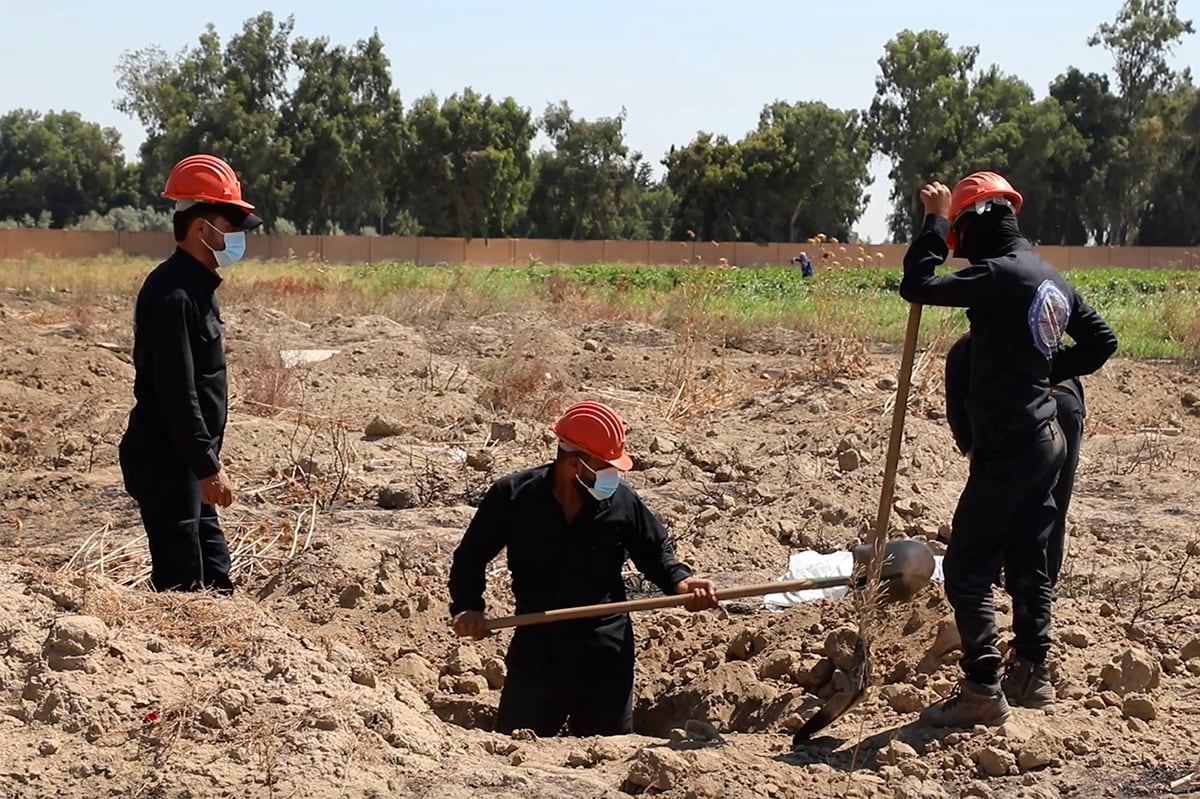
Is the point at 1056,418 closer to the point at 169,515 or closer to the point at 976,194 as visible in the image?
the point at 976,194

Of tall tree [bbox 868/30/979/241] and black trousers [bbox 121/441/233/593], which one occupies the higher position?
tall tree [bbox 868/30/979/241]

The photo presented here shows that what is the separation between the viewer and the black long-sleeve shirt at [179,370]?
4.58 m

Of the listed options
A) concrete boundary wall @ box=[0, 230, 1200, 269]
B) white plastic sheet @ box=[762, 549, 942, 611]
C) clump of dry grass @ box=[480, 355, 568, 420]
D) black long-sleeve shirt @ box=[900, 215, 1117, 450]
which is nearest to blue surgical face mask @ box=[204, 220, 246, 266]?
black long-sleeve shirt @ box=[900, 215, 1117, 450]

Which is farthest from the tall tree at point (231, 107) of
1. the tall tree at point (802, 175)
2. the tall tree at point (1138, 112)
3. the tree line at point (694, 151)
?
the tall tree at point (1138, 112)

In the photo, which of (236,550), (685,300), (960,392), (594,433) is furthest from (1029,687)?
(685,300)

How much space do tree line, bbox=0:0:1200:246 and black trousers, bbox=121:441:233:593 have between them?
47.8 meters

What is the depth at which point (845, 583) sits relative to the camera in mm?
4785

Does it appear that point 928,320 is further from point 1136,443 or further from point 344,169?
point 344,169

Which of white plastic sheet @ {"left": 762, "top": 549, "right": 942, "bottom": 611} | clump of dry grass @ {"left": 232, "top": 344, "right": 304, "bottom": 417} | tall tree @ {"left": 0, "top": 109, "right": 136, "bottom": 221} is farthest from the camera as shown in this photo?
tall tree @ {"left": 0, "top": 109, "right": 136, "bottom": 221}

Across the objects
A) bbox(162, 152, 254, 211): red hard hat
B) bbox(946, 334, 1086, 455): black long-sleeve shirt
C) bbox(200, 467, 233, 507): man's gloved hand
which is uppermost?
bbox(162, 152, 254, 211): red hard hat

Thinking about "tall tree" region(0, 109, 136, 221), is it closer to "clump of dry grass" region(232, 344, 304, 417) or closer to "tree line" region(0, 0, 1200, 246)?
"tree line" region(0, 0, 1200, 246)

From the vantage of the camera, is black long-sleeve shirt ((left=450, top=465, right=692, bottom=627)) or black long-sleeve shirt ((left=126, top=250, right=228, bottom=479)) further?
black long-sleeve shirt ((left=450, top=465, right=692, bottom=627))

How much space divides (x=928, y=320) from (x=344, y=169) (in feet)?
132

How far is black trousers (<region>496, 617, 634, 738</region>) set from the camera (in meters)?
4.84
